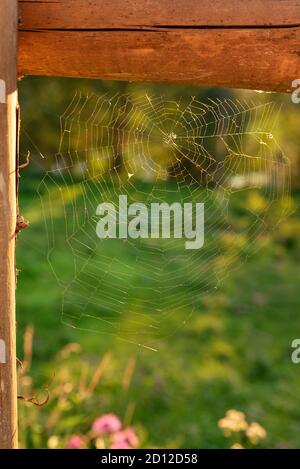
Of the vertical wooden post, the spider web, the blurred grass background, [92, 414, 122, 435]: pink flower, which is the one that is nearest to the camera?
the vertical wooden post

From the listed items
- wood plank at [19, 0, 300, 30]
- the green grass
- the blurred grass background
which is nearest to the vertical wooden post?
wood plank at [19, 0, 300, 30]

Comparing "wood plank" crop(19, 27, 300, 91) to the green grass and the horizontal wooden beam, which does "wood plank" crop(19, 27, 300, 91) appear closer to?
the horizontal wooden beam

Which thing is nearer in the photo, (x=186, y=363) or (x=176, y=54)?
(x=176, y=54)

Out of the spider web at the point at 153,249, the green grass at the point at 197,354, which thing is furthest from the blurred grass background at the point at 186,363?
the spider web at the point at 153,249

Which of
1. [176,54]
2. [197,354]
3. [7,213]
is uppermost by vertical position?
[176,54]

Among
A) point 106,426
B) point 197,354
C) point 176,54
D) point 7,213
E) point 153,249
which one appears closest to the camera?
point 7,213

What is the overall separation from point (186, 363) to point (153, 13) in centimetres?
452

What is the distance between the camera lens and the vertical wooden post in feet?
5.71

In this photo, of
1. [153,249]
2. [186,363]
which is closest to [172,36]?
[186,363]

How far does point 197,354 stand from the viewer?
6.13 m

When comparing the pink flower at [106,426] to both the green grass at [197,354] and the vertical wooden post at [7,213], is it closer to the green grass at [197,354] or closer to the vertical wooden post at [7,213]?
the green grass at [197,354]

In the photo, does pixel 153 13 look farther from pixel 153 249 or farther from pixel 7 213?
pixel 153 249

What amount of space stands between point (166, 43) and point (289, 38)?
1.07ft

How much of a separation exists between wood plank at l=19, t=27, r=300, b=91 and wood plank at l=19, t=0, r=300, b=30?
2cm
